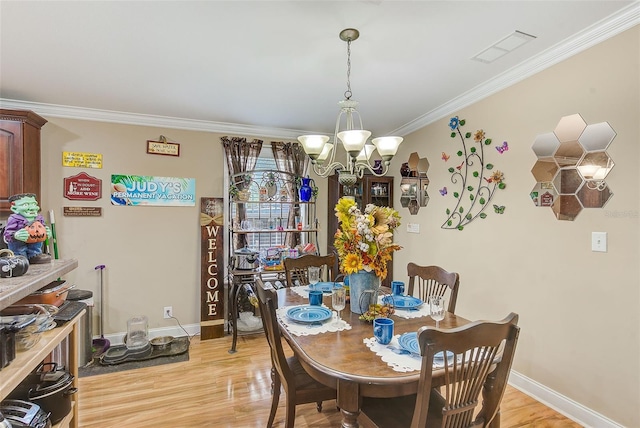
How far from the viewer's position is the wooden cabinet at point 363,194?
406 centimetres

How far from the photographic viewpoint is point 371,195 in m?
4.11

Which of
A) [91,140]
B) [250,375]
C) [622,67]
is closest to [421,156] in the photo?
[622,67]

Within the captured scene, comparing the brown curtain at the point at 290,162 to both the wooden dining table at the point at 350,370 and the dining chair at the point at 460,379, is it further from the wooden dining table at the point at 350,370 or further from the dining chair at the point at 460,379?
the dining chair at the point at 460,379

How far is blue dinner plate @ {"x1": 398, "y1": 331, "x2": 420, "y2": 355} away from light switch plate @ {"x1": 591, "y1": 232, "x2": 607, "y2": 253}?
138 cm

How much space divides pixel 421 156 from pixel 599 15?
1.99m

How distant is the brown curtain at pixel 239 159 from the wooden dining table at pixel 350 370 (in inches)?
88.3

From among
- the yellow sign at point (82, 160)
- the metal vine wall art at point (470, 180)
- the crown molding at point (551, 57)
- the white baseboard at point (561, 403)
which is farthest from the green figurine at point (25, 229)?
the white baseboard at point (561, 403)

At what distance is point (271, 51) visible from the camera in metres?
2.16

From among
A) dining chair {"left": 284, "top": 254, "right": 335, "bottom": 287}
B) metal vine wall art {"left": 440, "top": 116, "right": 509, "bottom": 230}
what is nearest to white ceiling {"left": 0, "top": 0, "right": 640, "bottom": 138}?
metal vine wall art {"left": 440, "top": 116, "right": 509, "bottom": 230}

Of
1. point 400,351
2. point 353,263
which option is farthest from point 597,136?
point 400,351

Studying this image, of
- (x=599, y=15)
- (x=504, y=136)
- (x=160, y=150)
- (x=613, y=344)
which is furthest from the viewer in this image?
(x=160, y=150)

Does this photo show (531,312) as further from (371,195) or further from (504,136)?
(371,195)

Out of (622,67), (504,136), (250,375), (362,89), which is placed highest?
(362,89)

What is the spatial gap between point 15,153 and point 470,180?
409 centimetres
